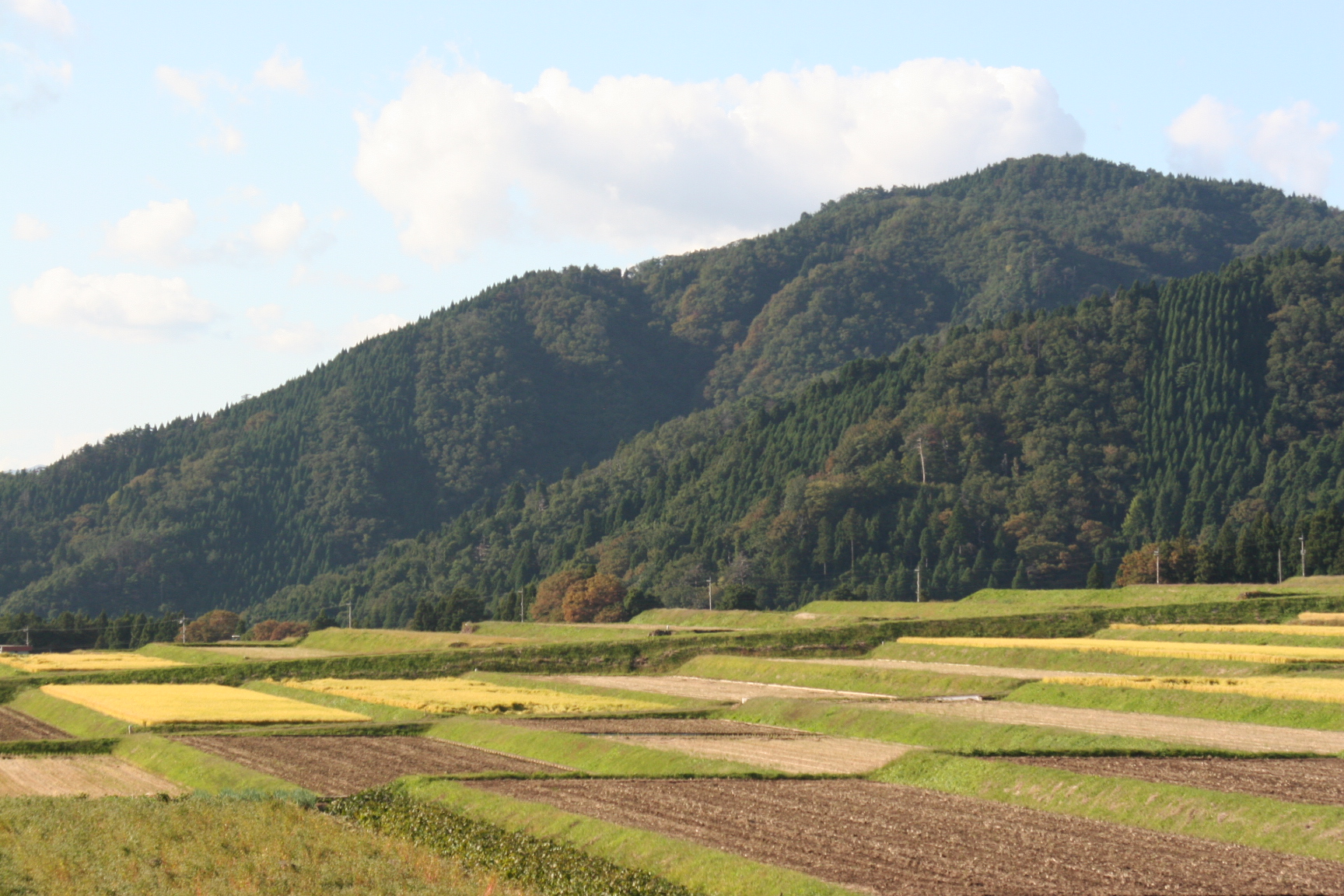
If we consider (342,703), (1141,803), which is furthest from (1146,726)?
(342,703)

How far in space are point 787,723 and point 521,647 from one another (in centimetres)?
3415

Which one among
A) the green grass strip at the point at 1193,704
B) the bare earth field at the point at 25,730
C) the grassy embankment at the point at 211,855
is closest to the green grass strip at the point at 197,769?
the grassy embankment at the point at 211,855

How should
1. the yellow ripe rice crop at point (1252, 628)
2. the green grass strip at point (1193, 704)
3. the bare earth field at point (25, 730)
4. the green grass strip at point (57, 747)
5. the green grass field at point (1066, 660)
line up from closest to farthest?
the green grass strip at point (1193, 704)
the green grass strip at point (57, 747)
the bare earth field at point (25, 730)
the green grass field at point (1066, 660)
the yellow ripe rice crop at point (1252, 628)

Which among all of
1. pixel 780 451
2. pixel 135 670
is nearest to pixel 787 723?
pixel 135 670

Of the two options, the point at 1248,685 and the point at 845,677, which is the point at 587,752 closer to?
the point at 1248,685

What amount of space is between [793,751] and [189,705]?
28.2 metres

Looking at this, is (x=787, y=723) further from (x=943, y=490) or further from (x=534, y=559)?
(x=534, y=559)

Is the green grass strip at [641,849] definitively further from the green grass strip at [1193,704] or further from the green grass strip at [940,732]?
the green grass strip at [1193,704]

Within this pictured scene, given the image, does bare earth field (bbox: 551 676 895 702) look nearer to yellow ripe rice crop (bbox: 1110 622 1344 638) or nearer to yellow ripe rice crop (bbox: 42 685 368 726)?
yellow ripe rice crop (bbox: 42 685 368 726)

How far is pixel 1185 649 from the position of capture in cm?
5956

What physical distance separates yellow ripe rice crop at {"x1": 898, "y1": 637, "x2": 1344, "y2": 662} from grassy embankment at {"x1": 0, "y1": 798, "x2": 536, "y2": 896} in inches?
1559

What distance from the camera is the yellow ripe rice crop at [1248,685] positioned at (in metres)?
43.7

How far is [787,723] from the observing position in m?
50.1

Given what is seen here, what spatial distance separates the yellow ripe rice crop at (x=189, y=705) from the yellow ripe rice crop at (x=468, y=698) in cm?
261
